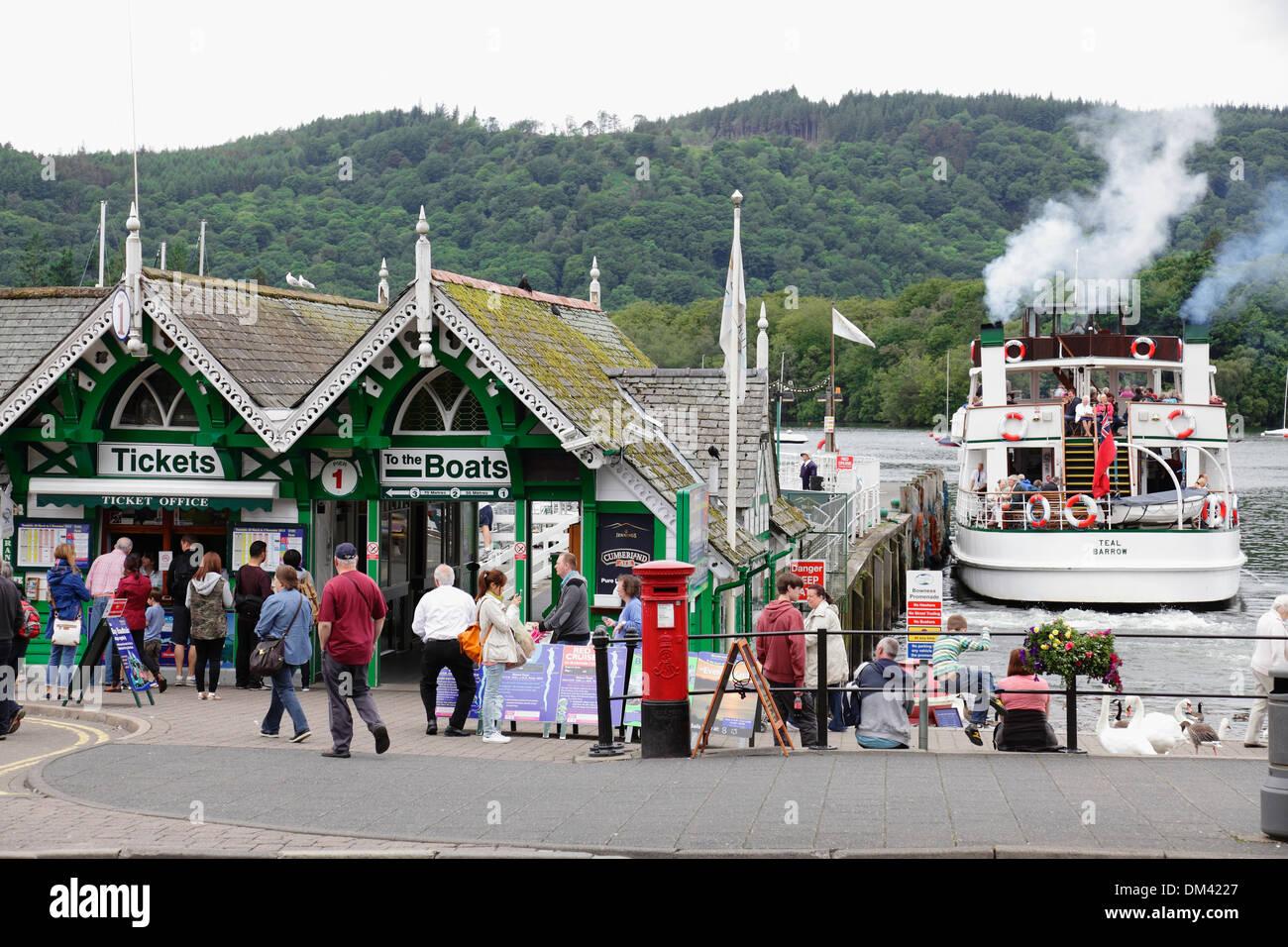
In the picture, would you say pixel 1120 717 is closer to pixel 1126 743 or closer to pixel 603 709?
pixel 1126 743

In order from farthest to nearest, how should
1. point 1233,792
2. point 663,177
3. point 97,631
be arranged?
point 663,177 < point 97,631 < point 1233,792

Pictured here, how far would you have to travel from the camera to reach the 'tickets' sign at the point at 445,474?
1931 centimetres

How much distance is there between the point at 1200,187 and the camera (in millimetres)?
58781

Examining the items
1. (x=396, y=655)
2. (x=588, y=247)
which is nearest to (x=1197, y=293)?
(x=396, y=655)

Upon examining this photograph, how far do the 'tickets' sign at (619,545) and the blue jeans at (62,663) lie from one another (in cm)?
645

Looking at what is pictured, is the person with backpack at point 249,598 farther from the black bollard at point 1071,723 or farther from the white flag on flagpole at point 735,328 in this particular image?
the black bollard at point 1071,723

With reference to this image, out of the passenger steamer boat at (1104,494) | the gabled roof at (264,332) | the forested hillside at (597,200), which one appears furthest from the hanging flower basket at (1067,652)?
the forested hillside at (597,200)

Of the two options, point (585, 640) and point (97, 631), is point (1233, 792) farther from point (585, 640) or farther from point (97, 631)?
point (97, 631)

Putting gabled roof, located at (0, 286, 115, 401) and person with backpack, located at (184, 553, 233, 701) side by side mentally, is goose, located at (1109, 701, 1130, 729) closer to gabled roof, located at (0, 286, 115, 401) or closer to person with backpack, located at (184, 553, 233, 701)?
person with backpack, located at (184, 553, 233, 701)

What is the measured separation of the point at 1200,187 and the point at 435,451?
48.0 m

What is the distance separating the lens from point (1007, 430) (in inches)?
1617

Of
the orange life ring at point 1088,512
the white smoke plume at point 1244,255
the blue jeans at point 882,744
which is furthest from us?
the white smoke plume at point 1244,255

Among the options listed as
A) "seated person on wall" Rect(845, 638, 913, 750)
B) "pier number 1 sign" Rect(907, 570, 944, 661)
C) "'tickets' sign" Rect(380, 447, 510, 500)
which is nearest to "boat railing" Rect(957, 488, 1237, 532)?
"'tickets' sign" Rect(380, 447, 510, 500)

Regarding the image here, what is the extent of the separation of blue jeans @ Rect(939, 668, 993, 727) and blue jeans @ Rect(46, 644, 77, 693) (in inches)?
406
